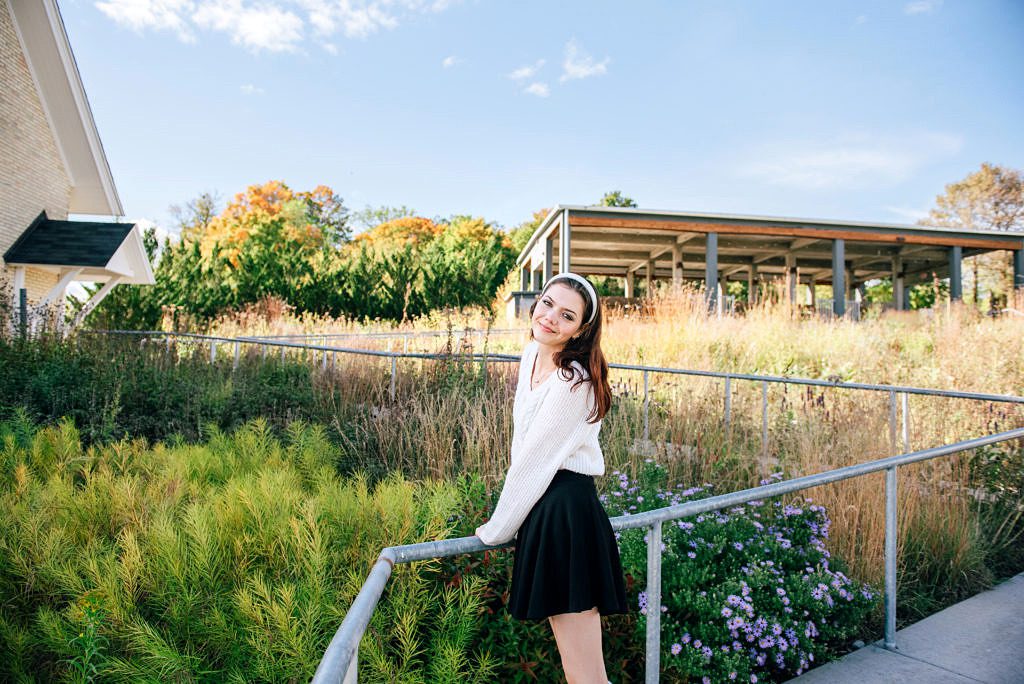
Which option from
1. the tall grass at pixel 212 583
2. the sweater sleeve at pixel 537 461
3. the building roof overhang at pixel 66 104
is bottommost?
the tall grass at pixel 212 583

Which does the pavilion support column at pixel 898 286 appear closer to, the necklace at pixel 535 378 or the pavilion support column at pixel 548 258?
the pavilion support column at pixel 548 258

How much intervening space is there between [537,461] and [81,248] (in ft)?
44.8

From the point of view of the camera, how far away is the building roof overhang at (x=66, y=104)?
12117mm

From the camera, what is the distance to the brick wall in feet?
37.4

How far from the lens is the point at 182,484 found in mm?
3559

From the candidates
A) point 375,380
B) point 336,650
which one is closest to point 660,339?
point 375,380

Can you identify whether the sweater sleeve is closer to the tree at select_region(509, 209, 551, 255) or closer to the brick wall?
the brick wall

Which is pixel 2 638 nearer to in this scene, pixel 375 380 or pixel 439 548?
pixel 439 548

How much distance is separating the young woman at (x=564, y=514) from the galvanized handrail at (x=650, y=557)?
97mm

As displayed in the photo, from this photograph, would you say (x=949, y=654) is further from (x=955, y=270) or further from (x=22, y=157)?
(x=955, y=270)

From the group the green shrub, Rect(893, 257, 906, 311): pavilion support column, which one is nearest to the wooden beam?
Rect(893, 257, 906, 311): pavilion support column

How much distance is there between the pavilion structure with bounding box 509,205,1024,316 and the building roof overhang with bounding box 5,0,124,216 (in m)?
10.5

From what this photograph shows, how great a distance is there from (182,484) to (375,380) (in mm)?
3785

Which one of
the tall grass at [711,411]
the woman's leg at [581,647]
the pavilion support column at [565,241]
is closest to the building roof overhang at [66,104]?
the tall grass at [711,411]
